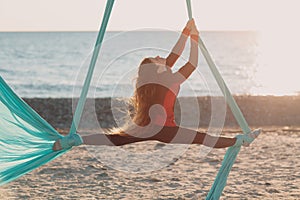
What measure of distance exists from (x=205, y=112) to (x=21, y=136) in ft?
26.2

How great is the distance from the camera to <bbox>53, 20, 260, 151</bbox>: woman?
3.07 metres

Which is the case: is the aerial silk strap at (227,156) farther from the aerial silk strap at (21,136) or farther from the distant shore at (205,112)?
the distant shore at (205,112)

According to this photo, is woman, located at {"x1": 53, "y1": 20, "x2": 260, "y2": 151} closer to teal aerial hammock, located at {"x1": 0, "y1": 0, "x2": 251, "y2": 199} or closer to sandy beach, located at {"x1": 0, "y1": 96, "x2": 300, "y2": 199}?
teal aerial hammock, located at {"x1": 0, "y1": 0, "x2": 251, "y2": 199}

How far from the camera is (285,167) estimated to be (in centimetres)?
541

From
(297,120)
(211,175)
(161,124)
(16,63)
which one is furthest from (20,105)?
(16,63)

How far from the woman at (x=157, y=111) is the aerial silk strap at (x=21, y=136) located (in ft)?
0.34

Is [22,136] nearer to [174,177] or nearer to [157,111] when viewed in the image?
[157,111]

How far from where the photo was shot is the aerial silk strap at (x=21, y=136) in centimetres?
306

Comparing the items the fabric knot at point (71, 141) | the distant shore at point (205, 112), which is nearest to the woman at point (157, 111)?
the fabric knot at point (71, 141)

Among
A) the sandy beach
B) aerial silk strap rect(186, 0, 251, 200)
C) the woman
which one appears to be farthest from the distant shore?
the woman

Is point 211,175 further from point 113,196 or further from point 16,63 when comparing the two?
point 16,63

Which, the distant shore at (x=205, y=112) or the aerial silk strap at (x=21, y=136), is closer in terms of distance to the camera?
the aerial silk strap at (x=21, y=136)

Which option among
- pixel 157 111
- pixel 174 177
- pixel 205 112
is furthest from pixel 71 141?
pixel 205 112

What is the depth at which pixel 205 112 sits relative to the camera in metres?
11.0
